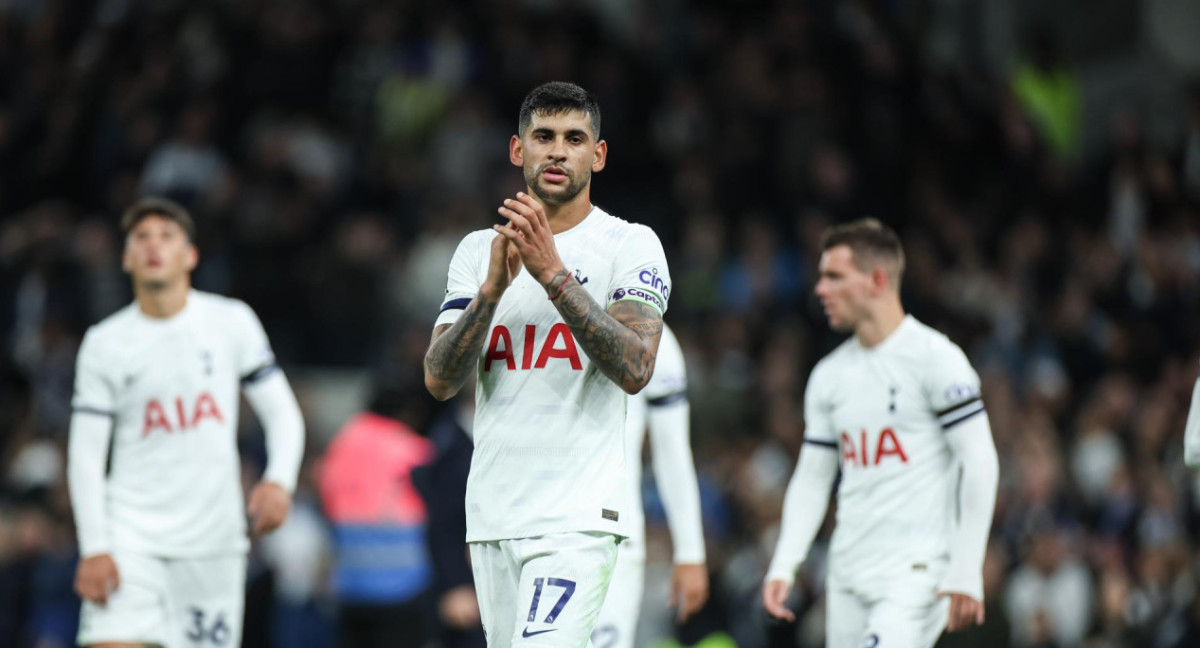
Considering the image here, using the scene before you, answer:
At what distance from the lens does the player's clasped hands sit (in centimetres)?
572

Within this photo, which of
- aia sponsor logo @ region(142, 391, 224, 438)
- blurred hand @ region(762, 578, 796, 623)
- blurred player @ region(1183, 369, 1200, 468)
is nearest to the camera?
blurred player @ region(1183, 369, 1200, 468)

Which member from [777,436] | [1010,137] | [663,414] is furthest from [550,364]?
[1010,137]

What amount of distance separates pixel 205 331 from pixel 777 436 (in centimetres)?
722

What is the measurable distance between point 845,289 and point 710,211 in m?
9.12

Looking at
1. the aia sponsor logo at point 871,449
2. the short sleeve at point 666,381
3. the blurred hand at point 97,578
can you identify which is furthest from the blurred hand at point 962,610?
the blurred hand at point 97,578

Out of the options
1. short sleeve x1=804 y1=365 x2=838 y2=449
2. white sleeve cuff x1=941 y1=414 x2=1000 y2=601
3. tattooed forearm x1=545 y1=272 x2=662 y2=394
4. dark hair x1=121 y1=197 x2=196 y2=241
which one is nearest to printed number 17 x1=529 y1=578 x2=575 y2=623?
tattooed forearm x1=545 y1=272 x2=662 y2=394

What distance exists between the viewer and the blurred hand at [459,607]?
945cm

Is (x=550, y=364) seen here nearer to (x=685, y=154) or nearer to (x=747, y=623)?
(x=747, y=623)

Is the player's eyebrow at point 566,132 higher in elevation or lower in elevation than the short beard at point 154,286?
higher

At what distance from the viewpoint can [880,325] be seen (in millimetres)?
8375

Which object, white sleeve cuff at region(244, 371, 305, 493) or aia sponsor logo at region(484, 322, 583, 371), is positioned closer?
aia sponsor logo at region(484, 322, 583, 371)

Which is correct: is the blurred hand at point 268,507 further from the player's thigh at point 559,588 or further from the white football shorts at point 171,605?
the player's thigh at point 559,588

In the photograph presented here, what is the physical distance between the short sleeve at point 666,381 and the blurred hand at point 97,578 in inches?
112

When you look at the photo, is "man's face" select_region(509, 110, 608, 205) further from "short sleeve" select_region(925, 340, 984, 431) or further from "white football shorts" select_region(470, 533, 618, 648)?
"short sleeve" select_region(925, 340, 984, 431)
